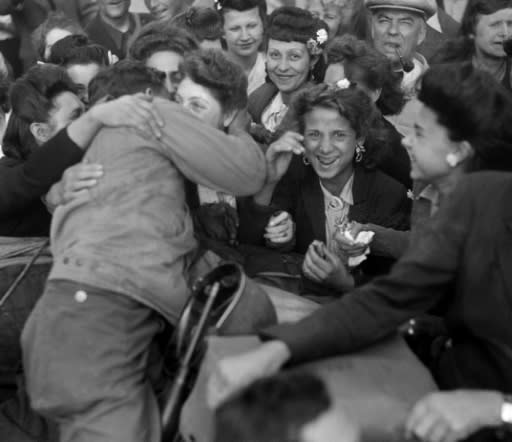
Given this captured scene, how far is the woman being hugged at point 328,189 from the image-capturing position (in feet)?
10.7

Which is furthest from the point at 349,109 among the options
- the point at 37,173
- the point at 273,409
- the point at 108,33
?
the point at 108,33

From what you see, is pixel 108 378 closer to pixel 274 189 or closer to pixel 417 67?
pixel 274 189

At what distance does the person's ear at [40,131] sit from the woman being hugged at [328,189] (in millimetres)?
844

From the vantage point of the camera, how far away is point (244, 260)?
3107 mm

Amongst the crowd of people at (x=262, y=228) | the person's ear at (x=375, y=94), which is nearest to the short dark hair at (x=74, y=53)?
the crowd of people at (x=262, y=228)

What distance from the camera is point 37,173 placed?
2.89m

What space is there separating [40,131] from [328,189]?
1.20 meters

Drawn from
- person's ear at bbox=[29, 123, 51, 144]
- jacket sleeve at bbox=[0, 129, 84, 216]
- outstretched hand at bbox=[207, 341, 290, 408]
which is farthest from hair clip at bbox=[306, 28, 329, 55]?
outstretched hand at bbox=[207, 341, 290, 408]

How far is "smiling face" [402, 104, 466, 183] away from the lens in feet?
7.70

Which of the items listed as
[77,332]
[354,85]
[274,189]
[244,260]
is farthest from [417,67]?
[77,332]

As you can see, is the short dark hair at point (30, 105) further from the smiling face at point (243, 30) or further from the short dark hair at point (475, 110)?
the smiling face at point (243, 30)

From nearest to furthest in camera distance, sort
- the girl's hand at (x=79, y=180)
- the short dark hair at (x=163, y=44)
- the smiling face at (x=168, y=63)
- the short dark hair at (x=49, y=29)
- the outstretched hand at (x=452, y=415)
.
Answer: the outstretched hand at (x=452, y=415) < the girl's hand at (x=79, y=180) < the smiling face at (x=168, y=63) < the short dark hair at (x=163, y=44) < the short dark hair at (x=49, y=29)

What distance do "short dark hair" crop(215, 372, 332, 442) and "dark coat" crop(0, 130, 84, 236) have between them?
143cm

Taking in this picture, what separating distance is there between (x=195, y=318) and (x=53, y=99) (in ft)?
4.35
